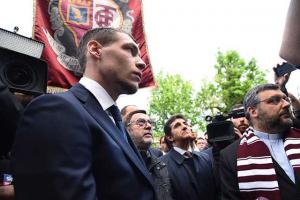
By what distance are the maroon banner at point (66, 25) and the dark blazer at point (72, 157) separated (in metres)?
3.25

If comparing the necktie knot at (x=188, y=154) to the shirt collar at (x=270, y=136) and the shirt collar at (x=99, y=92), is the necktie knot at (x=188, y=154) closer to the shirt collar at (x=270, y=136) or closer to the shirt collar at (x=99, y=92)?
the shirt collar at (x=270, y=136)

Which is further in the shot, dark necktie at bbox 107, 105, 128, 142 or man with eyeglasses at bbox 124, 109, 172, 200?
man with eyeglasses at bbox 124, 109, 172, 200

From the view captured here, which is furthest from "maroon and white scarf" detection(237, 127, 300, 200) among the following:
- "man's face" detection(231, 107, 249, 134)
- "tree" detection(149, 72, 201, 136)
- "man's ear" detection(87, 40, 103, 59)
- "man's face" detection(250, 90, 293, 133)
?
"tree" detection(149, 72, 201, 136)

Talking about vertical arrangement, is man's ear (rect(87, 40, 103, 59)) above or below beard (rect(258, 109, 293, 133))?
above

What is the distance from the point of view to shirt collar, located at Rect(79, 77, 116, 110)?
1882 millimetres

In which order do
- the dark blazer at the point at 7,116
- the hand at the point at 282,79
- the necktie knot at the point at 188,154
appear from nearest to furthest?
the dark blazer at the point at 7,116, the hand at the point at 282,79, the necktie knot at the point at 188,154

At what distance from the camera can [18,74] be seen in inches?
78.2

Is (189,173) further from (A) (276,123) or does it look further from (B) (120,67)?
(B) (120,67)

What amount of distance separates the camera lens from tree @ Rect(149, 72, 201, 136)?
3266 cm

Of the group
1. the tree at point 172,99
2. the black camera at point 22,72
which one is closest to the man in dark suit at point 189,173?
the black camera at point 22,72

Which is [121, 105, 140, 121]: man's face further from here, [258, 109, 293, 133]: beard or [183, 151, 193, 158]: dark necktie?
[258, 109, 293, 133]: beard

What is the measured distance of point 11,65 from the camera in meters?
1.95

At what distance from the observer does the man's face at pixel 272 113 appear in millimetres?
3387

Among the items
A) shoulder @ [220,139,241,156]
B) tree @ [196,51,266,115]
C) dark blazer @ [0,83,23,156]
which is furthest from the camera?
tree @ [196,51,266,115]
